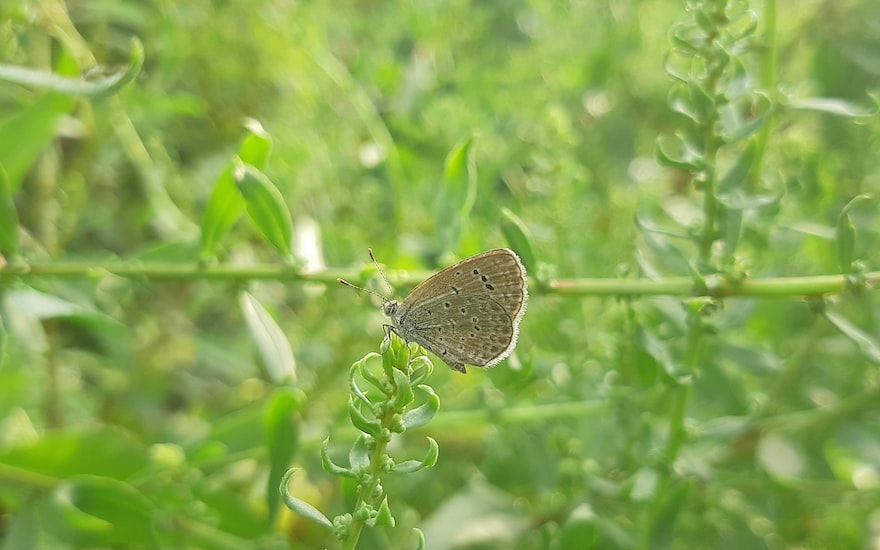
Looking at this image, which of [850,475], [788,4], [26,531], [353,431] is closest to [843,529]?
[850,475]

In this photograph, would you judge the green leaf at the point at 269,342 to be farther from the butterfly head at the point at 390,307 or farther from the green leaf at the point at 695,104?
the green leaf at the point at 695,104

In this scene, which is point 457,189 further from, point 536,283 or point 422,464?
point 422,464

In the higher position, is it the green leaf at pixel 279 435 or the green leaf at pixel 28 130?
the green leaf at pixel 28 130

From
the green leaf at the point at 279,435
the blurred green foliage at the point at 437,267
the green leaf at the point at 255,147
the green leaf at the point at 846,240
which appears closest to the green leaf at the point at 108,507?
the blurred green foliage at the point at 437,267

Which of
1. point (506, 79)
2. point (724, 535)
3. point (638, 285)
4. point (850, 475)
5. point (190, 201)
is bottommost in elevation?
point (850, 475)

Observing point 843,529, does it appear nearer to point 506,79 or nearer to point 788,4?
point 506,79

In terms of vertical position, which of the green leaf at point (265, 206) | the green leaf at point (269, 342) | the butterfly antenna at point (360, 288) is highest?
the green leaf at point (265, 206)

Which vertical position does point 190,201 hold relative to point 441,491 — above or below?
above
